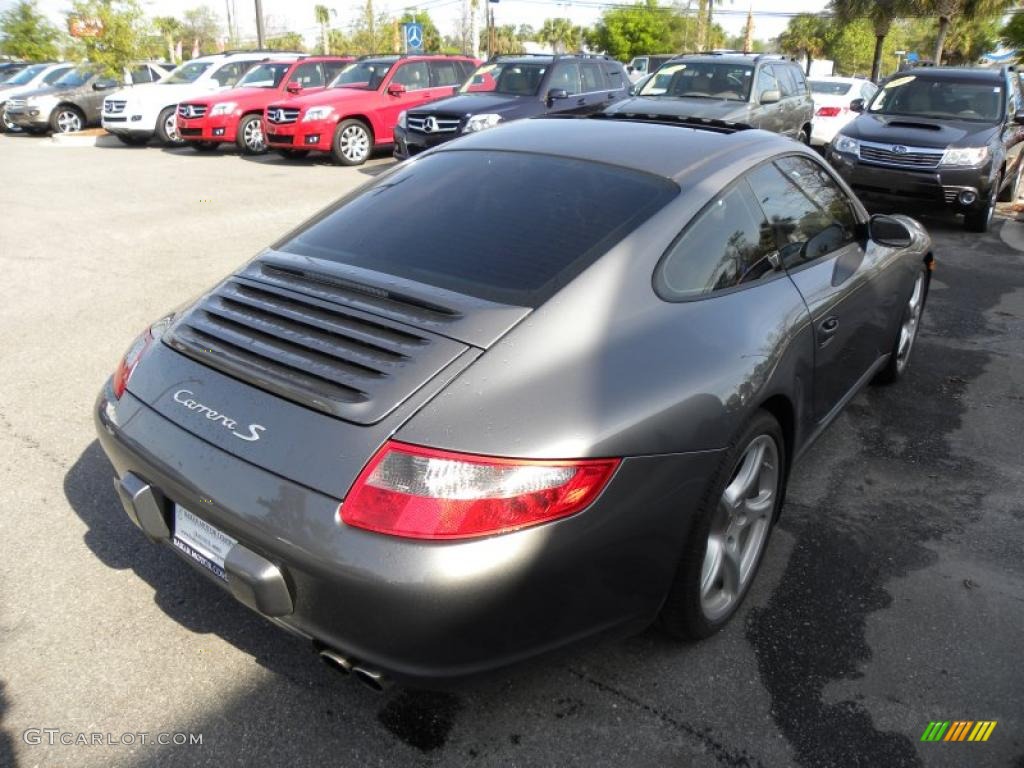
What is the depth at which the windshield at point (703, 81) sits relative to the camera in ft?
33.8

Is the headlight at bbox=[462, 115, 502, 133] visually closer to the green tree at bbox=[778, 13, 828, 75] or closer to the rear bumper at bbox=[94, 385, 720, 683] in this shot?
the rear bumper at bbox=[94, 385, 720, 683]

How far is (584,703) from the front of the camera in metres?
2.40

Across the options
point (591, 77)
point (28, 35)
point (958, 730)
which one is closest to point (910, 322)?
point (958, 730)

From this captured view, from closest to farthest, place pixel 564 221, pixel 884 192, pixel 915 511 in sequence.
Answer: pixel 564 221 → pixel 915 511 → pixel 884 192

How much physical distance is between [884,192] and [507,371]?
840 centimetres

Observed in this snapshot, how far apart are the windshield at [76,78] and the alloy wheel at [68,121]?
Result: 999 millimetres

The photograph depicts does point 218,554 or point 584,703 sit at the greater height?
point 218,554

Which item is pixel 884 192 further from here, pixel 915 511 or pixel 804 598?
pixel 804 598

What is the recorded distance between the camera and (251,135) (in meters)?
15.1

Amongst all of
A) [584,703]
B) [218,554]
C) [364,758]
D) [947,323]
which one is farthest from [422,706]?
[947,323]

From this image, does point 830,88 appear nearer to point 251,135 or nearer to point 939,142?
A: point 939,142

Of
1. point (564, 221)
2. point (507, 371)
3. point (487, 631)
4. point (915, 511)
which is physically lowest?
point (915, 511)

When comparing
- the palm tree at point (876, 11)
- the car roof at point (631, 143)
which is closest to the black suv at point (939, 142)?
the car roof at point (631, 143)

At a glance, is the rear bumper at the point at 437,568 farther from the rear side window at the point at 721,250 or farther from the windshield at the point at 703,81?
the windshield at the point at 703,81
